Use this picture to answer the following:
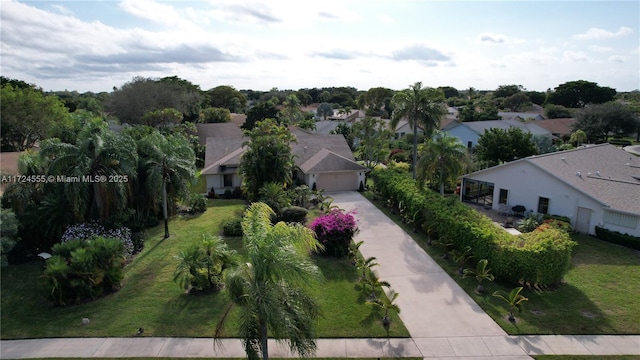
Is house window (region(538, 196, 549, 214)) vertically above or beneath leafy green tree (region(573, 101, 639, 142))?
beneath

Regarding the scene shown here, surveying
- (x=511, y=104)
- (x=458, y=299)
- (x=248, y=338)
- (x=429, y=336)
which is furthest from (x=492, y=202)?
(x=511, y=104)

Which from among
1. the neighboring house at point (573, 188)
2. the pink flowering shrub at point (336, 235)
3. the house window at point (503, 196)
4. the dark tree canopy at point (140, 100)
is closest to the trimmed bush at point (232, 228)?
the pink flowering shrub at point (336, 235)

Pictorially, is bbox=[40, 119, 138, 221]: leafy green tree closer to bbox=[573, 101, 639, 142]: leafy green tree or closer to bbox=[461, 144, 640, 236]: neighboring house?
bbox=[461, 144, 640, 236]: neighboring house

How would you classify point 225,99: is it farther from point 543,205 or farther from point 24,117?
point 543,205

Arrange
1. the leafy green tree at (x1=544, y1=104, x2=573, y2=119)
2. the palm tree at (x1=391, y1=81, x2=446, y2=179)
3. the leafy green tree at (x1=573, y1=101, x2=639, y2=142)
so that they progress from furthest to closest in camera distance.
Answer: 1. the leafy green tree at (x1=544, y1=104, x2=573, y2=119)
2. the leafy green tree at (x1=573, y1=101, x2=639, y2=142)
3. the palm tree at (x1=391, y1=81, x2=446, y2=179)

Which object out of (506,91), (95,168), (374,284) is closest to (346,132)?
(95,168)

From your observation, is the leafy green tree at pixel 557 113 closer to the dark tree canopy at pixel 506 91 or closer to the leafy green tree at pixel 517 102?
the leafy green tree at pixel 517 102

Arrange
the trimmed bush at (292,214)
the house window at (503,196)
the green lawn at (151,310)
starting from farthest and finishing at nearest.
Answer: the house window at (503,196)
the trimmed bush at (292,214)
the green lawn at (151,310)

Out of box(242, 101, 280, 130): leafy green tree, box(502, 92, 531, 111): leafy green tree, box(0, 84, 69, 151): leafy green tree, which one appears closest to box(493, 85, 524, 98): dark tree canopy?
box(502, 92, 531, 111): leafy green tree
